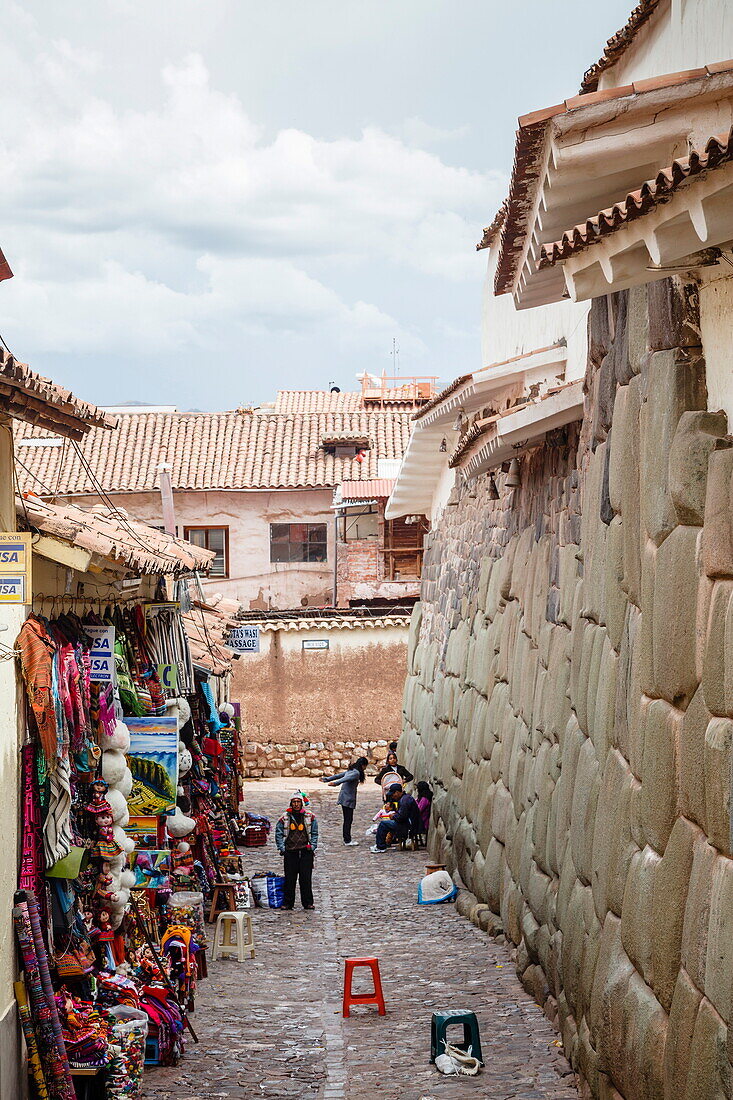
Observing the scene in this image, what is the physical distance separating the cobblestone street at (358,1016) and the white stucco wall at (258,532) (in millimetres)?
16962

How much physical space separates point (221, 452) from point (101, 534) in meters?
25.0

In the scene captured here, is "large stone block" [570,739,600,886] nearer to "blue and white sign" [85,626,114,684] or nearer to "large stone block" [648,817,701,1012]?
"large stone block" [648,817,701,1012]

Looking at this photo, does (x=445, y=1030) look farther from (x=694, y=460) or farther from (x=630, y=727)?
(x=694, y=460)

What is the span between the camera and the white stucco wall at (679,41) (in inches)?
260

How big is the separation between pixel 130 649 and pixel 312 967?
3.41 meters

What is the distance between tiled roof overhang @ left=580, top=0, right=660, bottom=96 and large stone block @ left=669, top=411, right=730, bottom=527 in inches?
104

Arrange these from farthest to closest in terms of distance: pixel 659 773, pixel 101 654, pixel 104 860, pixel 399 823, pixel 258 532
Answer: pixel 258 532, pixel 399 823, pixel 101 654, pixel 104 860, pixel 659 773

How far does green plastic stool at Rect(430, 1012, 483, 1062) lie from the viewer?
29.0 ft

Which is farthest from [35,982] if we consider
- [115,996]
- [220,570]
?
[220,570]

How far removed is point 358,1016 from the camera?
33.3 feet

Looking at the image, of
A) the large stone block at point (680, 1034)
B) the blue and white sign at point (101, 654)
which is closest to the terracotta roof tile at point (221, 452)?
the blue and white sign at point (101, 654)

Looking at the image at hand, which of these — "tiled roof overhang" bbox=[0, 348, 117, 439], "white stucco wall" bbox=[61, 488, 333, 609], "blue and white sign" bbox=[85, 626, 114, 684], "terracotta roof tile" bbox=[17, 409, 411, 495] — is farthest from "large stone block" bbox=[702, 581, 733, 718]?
"white stucco wall" bbox=[61, 488, 333, 609]

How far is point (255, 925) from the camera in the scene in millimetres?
13961

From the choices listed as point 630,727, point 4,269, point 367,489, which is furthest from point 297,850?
point 367,489
